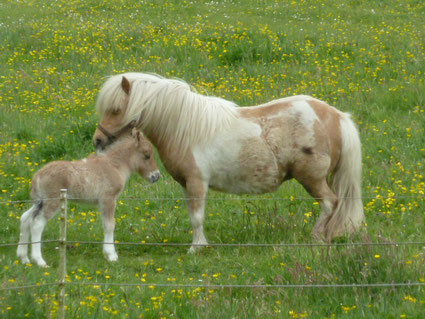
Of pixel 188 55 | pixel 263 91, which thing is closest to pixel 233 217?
pixel 263 91

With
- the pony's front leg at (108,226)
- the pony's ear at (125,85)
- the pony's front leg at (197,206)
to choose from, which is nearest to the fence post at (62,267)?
the pony's front leg at (108,226)

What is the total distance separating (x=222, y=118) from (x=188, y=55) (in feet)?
22.4

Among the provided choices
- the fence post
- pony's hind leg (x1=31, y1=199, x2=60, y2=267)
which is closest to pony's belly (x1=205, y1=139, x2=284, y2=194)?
pony's hind leg (x1=31, y1=199, x2=60, y2=267)

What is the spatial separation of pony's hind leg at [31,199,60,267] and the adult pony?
0.91 metres

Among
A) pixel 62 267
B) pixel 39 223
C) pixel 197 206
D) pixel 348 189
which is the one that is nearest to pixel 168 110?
pixel 197 206

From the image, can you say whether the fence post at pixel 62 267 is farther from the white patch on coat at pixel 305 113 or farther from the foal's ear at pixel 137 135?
the white patch on coat at pixel 305 113

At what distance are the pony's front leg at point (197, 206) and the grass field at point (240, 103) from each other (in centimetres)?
14

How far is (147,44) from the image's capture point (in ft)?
49.0

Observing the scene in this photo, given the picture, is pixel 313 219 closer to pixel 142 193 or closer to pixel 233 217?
pixel 233 217

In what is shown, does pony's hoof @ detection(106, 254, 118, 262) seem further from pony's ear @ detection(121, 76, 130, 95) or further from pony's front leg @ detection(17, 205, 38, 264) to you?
pony's ear @ detection(121, 76, 130, 95)

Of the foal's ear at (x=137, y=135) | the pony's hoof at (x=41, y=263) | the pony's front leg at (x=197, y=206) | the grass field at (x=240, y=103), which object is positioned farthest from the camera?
the foal's ear at (x=137, y=135)

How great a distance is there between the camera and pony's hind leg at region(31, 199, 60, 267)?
679 centimetres

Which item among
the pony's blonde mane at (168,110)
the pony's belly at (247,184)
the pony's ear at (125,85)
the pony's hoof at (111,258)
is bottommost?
the pony's hoof at (111,258)

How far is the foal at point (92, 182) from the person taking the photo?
684cm
